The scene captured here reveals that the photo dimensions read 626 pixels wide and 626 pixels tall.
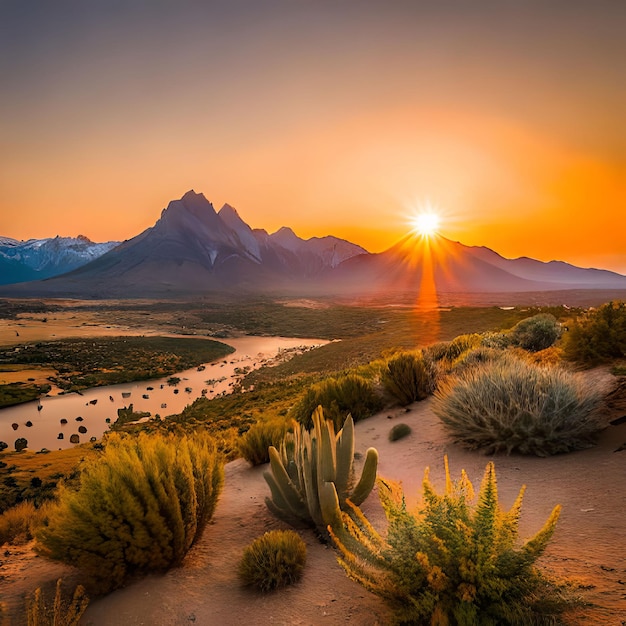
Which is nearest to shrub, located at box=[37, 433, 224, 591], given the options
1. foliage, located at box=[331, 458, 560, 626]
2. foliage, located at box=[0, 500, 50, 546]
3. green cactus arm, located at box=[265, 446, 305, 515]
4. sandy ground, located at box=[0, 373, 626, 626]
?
sandy ground, located at box=[0, 373, 626, 626]

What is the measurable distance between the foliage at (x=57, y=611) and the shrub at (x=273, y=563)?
143cm

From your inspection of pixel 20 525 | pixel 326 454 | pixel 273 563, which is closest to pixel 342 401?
pixel 326 454

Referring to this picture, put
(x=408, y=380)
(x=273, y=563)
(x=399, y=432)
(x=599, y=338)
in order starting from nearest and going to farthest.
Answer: (x=273, y=563) → (x=399, y=432) → (x=599, y=338) → (x=408, y=380)

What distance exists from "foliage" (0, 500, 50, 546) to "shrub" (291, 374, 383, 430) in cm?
559

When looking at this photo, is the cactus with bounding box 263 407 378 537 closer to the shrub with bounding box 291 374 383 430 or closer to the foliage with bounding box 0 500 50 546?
the foliage with bounding box 0 500 50 546

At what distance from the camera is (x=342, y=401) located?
35.4 ft

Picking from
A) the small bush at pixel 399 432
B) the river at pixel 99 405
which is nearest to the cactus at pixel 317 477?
the small bush at pixel 399 432

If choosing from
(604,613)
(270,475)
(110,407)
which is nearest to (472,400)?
(270,475)

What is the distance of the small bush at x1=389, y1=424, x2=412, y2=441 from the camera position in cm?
822

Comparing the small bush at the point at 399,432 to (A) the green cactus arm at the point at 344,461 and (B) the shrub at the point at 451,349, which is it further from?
(B) the shrub at the point at 451,349

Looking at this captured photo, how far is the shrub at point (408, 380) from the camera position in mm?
10398

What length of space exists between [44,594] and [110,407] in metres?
21.9

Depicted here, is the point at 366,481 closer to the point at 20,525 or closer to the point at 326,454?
the point at 326,454

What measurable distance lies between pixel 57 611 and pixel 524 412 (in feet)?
19.8
